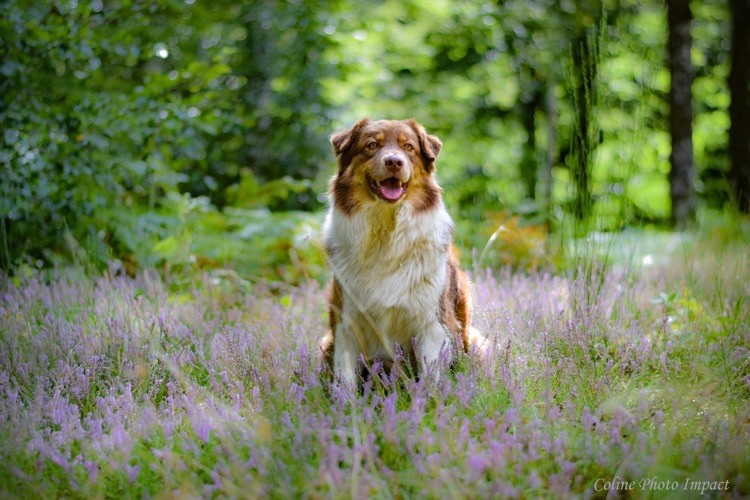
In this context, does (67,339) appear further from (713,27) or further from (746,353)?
(713,27)

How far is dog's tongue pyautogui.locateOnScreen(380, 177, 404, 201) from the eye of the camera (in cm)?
387

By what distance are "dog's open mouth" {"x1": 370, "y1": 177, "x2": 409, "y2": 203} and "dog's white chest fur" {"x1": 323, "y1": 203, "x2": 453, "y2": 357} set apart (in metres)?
0.09

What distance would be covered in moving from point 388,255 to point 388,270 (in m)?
0.09

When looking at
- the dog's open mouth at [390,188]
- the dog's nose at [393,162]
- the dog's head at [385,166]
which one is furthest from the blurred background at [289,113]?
the dog's nose at [393,162]

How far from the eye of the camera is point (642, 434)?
276 cm

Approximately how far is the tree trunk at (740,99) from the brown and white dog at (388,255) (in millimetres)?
8875

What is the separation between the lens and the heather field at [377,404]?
100 inches

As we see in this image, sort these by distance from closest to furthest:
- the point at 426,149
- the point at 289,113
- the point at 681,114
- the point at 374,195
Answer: the point at 374,195, the point at 426,149, the point at 289,113, the point at 681,114

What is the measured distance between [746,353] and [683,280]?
1.76 metres

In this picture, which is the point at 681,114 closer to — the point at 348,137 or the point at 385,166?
the point at 348,137

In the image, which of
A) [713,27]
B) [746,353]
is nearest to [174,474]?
[746,353]

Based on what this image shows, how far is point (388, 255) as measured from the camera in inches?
153

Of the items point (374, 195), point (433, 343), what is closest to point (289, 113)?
point (374, 195)

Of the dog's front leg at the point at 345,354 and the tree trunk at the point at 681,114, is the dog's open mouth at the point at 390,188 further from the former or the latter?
the tree trunk at the point at 681,114
